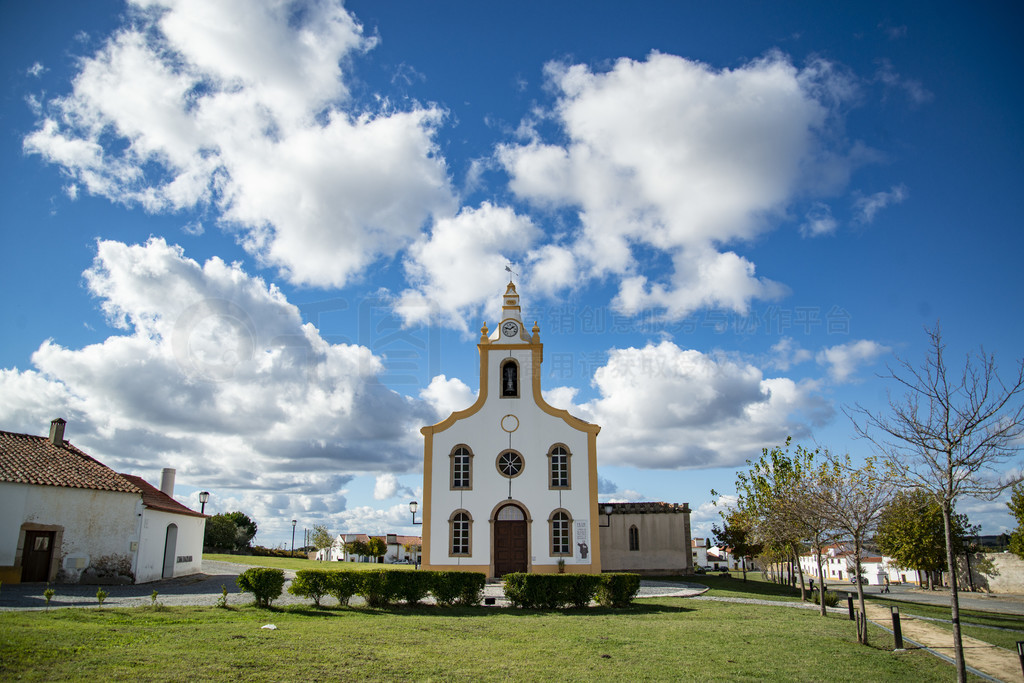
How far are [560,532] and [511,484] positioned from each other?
2860 millimetres

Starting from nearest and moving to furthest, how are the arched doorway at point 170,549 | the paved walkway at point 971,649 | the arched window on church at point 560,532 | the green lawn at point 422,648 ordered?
the green lawn at point 422,648
the paved walkway at point 971,649
the arched window on church at point 560,532
the arched doorway at point 170,549

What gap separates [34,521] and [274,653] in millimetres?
17755

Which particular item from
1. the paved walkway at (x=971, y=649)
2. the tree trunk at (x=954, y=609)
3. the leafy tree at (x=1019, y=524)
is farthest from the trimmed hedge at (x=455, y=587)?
the leafy tree at (x=1019, y=524)

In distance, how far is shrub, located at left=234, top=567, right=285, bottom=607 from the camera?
15859 millimetres

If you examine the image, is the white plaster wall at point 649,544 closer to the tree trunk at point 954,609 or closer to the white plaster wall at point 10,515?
the white plaster wall at point 10,515

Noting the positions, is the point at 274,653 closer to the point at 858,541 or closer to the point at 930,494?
the point at 930,494

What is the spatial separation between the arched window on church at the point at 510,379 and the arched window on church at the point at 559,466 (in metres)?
3.04

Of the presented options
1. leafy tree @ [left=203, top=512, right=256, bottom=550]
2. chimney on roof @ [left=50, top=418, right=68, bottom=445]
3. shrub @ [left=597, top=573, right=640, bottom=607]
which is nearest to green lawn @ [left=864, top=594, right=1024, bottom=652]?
shrub @ [left=597, top=573, right=640, bottom=607]

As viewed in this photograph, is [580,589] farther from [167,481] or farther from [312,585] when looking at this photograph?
[167,481]

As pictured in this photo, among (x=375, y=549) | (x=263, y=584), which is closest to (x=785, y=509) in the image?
(x=263, y=584)

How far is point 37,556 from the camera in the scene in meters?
Result: 22.3

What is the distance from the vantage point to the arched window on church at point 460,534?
88.6ft

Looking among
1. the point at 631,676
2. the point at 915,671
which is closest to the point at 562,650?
the point at 631,676

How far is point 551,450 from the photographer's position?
28078 millimetres
